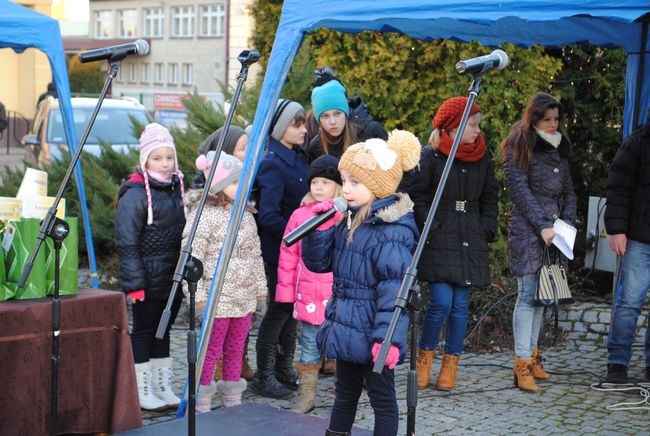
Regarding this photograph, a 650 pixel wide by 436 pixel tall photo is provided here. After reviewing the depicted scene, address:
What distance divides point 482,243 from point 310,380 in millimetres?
1419

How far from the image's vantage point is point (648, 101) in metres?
6.91

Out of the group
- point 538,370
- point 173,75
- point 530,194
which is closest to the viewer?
point 530,194

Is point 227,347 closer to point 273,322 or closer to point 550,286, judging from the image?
point 273,322

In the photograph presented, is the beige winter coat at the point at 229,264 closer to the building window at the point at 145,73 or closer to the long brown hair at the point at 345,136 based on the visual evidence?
the long brown hair at the point at 345,136

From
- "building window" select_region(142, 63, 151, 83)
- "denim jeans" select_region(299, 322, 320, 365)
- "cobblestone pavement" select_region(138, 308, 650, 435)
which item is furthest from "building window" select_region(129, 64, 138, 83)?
"denim jeans" select_region(299, 322, 320, 365)

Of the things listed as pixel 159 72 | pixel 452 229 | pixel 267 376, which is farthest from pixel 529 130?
pixel 159 72

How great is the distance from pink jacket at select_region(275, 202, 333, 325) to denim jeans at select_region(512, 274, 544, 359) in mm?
1433

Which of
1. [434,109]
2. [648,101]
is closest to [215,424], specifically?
[648,101]

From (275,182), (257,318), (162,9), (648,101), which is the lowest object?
(257,318)

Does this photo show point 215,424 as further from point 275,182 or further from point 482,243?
point 482,243

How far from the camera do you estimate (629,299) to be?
252 inches

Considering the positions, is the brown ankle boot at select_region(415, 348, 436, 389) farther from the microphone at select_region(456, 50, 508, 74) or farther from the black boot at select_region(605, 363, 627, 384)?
the microphone at select_region(456, 50, 508, 74)

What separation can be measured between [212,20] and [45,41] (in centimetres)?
3987

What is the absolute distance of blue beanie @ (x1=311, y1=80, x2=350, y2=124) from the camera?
612 centimetres
